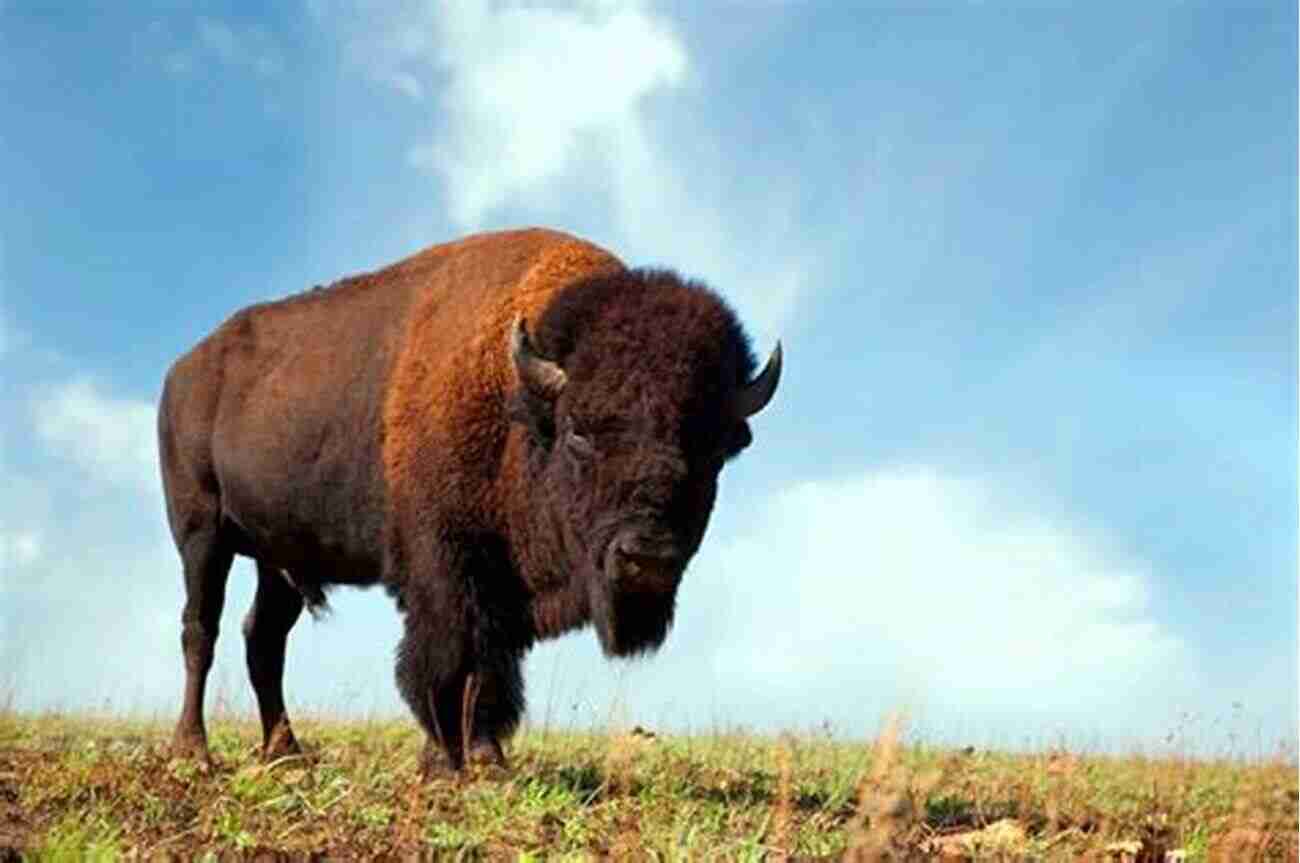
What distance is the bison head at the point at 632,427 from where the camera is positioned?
8000 millimetres

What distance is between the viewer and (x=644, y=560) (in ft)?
25.9

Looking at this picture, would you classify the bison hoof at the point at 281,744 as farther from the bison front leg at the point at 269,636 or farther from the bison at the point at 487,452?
the bison front leg at the point at 269,636

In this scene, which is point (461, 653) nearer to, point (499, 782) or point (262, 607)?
point (499, 782)

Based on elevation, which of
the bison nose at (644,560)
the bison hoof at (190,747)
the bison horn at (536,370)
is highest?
the bison horn at (536,370)

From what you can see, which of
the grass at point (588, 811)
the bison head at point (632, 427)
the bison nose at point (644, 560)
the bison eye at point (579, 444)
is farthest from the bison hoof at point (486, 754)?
the bison eye at point (579, 444)

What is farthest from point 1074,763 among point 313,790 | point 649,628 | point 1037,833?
point 313,790

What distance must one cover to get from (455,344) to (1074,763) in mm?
6216

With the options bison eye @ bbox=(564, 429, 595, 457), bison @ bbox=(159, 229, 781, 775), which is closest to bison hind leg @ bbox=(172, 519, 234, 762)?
bison @ bbox=(159, 229, 781, 775)

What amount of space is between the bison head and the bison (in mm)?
13

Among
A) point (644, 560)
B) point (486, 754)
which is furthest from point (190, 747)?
point (644, 560)

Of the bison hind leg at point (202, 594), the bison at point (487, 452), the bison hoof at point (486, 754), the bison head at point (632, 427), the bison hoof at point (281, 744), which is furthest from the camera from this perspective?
the bison hind leg at point (202, 594)

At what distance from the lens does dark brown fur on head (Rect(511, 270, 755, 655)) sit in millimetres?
8031

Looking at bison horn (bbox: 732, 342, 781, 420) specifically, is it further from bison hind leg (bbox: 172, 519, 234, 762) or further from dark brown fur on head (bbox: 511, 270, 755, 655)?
bison hind leg (bbox: 172, 519, 234, 762)

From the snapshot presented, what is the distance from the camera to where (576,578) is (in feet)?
29.1
